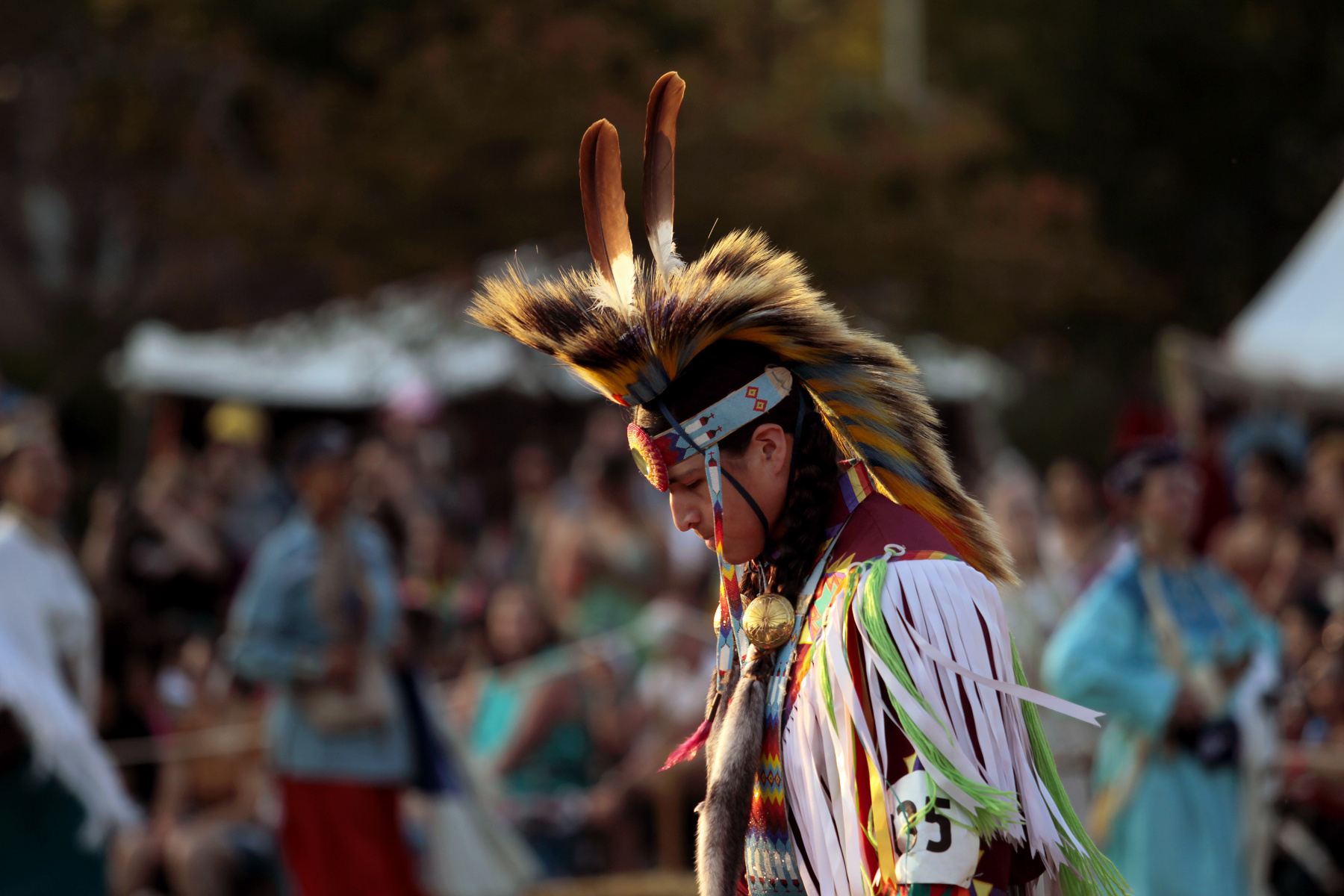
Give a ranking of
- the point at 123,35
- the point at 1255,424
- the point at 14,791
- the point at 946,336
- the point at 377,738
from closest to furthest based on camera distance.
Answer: the point at 14,791 → the point at 377,738 → the point at 123,35 → the point at 1255,424 → the point at 946,336

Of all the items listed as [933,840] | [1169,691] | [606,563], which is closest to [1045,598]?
[1169,691]

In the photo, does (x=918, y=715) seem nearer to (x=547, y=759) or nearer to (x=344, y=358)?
(x=547, y=759)

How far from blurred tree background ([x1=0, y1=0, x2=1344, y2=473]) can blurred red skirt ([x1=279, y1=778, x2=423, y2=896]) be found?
14.5 ft

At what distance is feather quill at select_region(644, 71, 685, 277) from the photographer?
94.1 inches

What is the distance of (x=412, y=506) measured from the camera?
951cm

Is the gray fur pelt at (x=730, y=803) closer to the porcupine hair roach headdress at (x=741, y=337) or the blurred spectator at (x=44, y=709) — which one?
the porcupine hair roach headdress at (x=741, y=337)

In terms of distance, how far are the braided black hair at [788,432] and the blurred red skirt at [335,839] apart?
3.99 metres

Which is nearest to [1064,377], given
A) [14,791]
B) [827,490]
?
[14,791]

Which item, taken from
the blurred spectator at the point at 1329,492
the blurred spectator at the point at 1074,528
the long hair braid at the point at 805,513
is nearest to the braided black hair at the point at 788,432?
the long hair braid at the point at 805,513

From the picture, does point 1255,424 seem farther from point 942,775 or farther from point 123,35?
point 942,775

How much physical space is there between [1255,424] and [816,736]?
10.4 meters

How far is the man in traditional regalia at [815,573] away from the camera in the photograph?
6.76ft

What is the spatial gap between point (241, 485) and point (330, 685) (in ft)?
15.0

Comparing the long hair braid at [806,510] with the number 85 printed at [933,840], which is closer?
the number 85 printed at [933,840]
